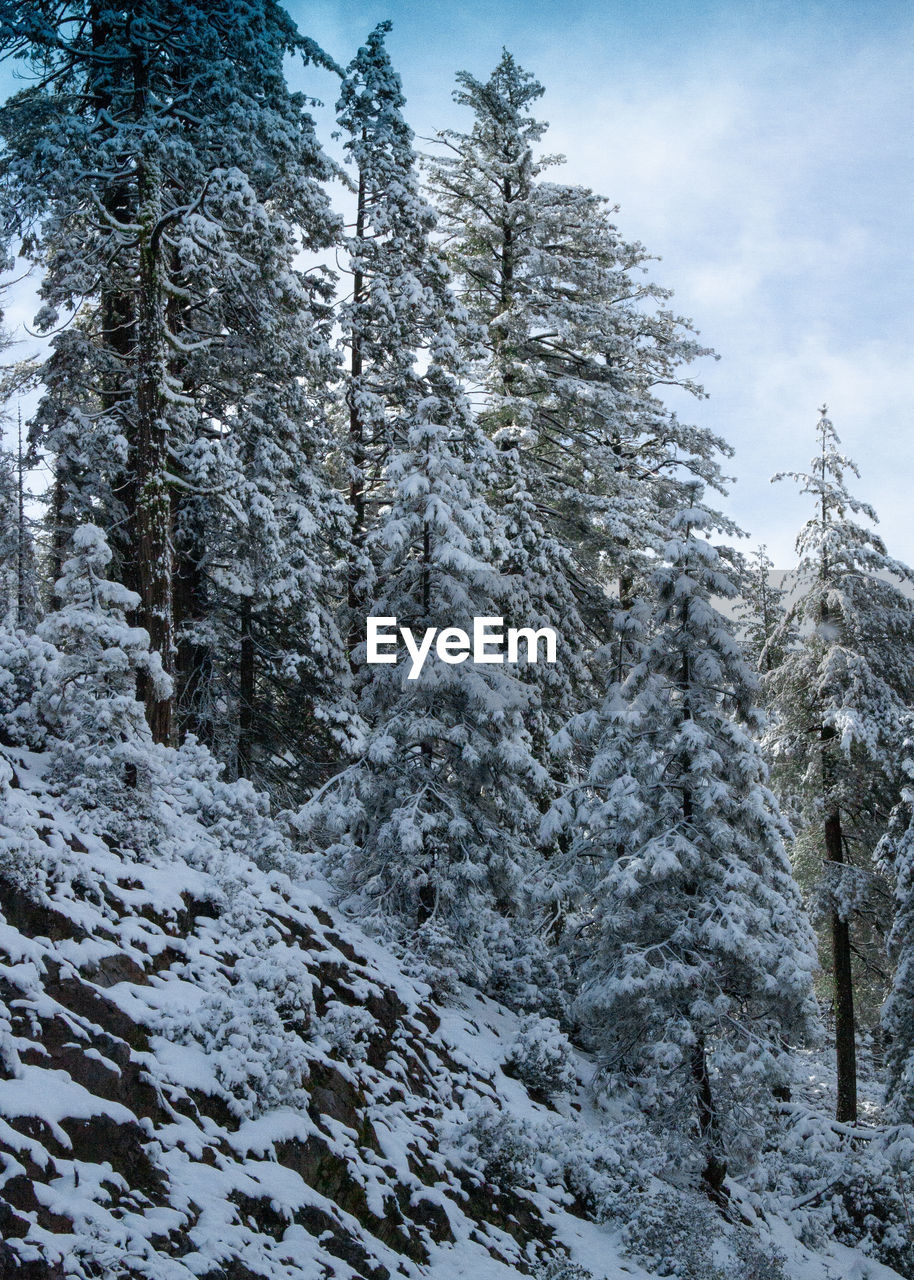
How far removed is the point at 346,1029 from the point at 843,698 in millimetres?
12878

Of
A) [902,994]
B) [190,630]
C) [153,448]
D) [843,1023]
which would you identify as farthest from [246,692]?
[843,1023]

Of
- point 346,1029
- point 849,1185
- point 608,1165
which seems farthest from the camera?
point 849,1185

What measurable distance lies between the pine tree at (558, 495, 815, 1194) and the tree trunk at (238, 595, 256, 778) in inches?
277

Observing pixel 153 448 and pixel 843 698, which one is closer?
pixel 153 448

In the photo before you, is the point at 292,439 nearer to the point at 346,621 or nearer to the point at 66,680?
the point at 346,621

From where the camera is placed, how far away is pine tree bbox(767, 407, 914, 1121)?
17656 millimetres

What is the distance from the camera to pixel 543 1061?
1217 centimetres

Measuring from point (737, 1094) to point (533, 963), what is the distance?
157 inches

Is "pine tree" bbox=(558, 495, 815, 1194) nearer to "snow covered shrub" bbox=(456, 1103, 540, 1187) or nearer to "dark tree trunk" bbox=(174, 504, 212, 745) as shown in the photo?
"snow covered shrub" bbox=(456, 1103, 540, 1187)

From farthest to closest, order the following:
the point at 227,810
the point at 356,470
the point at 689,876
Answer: the point at 356,470 → the point at 689,876 → the point at 227,810

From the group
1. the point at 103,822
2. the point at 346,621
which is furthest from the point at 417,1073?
the point at 346,621

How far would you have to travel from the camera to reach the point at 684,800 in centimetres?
1328

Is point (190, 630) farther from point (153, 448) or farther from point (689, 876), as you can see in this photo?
point (689, 876)

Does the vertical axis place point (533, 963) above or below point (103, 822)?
below
